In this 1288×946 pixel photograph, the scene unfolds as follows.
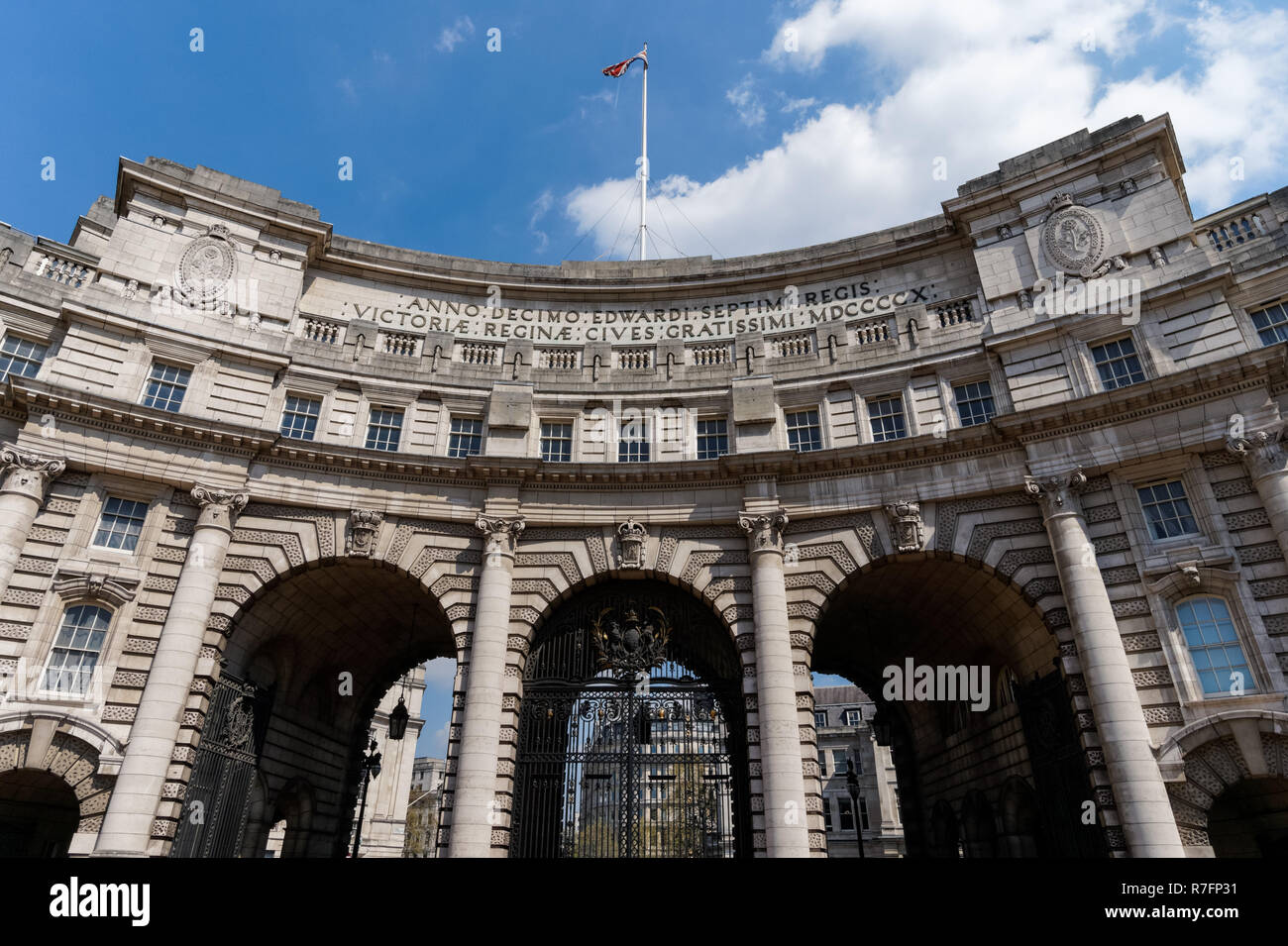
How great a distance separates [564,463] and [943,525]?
471 inches

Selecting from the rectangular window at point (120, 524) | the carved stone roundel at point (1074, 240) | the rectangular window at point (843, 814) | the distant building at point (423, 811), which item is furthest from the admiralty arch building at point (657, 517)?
the rectangular window at point (843, 814)

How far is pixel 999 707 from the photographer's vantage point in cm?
2541

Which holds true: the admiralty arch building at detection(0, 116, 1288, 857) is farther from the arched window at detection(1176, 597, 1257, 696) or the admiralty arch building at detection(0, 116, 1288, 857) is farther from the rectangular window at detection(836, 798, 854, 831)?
the rectangular window at detection(836, 798, 854, 831)

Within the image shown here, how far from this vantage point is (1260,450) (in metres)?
20.2

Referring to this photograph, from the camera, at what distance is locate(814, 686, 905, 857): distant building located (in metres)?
66.6

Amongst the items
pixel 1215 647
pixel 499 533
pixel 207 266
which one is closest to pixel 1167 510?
pixel 1215 647

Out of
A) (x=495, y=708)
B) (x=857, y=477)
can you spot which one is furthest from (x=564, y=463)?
(x=857, y=477)

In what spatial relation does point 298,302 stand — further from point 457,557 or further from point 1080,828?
point 1080,828

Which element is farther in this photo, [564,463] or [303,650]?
[303,650]

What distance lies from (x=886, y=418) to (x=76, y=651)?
25216mm

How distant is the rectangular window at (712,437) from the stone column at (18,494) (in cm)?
1943
